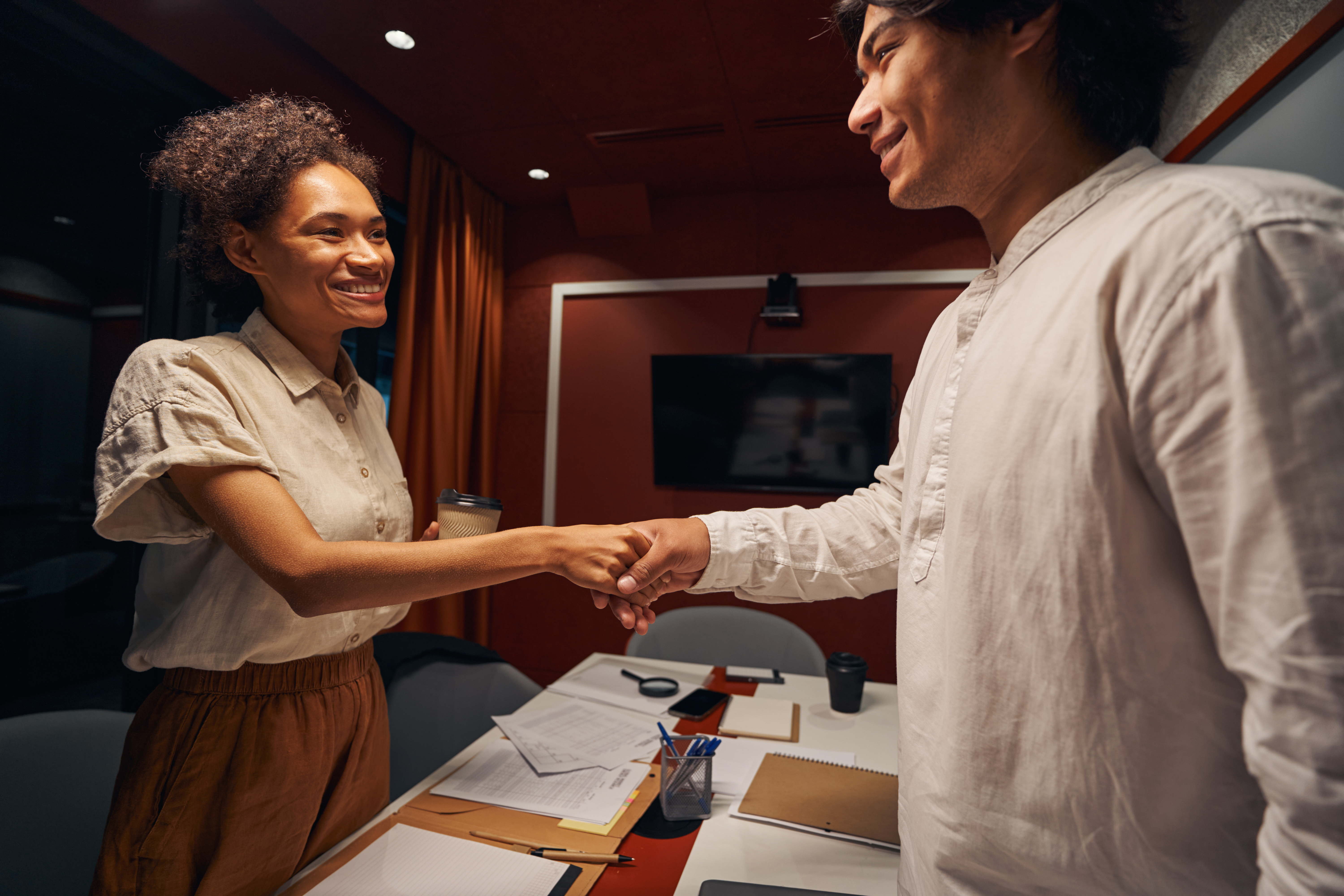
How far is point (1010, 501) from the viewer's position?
642 millimetres

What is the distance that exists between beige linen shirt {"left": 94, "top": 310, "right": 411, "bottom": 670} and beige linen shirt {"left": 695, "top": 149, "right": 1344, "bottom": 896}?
978mm

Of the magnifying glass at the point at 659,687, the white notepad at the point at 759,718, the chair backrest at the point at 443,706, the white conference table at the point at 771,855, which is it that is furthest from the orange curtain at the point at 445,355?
the white conference table at the point at 771,855

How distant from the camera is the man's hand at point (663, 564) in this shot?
1.24 m

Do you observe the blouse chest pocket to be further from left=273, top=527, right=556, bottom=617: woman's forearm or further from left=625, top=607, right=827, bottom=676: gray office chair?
left=625, top=607, right=827, bottom=676: gray office chair

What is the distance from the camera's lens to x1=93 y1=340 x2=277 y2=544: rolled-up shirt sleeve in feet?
2.95

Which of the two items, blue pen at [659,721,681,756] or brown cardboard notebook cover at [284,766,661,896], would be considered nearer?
brown cardboard notebook cover at [284,766,661,896]

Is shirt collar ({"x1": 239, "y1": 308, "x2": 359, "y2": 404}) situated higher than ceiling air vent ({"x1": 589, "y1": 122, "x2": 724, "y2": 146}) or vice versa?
ceiling air vent ({"x1": 589, "y1": 122, "x2": 724, "y2": 146})

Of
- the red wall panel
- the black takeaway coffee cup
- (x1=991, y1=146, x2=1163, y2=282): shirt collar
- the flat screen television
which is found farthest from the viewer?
the red wall panel

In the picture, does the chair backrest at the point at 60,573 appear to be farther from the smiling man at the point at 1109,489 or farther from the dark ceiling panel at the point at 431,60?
the smiling man at the point at 1109,489

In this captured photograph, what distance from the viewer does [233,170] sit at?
3.86 ft

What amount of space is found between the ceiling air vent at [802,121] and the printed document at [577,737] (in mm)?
2797

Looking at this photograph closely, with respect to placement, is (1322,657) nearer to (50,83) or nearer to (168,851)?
(168,851)

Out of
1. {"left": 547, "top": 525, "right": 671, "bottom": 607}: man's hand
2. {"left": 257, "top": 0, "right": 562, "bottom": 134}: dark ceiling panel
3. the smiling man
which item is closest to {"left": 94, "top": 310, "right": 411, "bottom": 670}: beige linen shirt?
{"left": 547, "top": 525, "right": 671, "bottom": 607}: man's hand

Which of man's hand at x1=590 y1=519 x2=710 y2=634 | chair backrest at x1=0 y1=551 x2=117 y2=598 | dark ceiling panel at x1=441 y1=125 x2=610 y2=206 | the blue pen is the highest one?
dark ceiling panel at x1=441 y1=125 x2=610 y2=206
